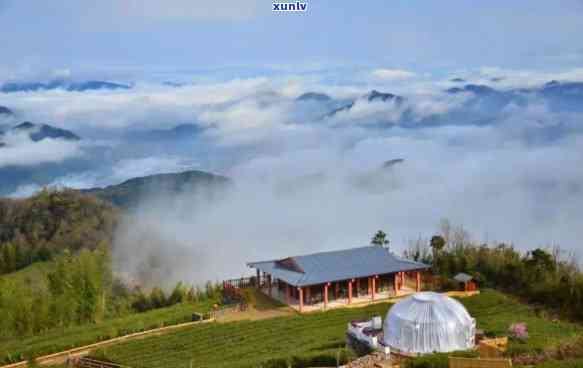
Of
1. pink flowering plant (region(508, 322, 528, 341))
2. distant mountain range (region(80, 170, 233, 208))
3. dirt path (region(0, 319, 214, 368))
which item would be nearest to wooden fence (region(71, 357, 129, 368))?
dirt path (region(0, 319, 214, 368))

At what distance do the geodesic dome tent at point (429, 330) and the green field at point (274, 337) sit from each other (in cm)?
226

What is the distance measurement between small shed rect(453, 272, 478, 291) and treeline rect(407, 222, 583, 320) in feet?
3.08

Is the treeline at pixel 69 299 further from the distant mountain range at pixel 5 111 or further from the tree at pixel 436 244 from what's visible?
the distant mountain range at pixel 5 111

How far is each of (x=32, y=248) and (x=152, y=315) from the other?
116 feet

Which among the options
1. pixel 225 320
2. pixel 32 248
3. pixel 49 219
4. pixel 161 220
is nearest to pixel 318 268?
pixel 225 320

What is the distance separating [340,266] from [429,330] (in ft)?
40.5

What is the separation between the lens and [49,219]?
72.3m

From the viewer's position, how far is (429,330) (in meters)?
25.2

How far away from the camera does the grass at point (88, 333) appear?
3028 cm

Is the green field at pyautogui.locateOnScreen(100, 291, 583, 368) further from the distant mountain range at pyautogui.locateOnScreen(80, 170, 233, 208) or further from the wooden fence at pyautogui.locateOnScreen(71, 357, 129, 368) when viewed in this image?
the distant mountain range at pyautogui.locateOnScreen(80, 170, 233, 208)

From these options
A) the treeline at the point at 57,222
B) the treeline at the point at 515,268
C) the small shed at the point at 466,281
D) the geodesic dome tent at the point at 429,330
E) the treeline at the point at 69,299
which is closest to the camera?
the geodesic dome tent at the point at 429,330

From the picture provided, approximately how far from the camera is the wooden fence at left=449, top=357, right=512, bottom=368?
18.8 m

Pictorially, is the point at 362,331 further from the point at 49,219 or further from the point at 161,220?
the point at 161,220

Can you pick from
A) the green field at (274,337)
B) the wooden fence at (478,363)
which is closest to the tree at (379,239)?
the green field at (274,337)
